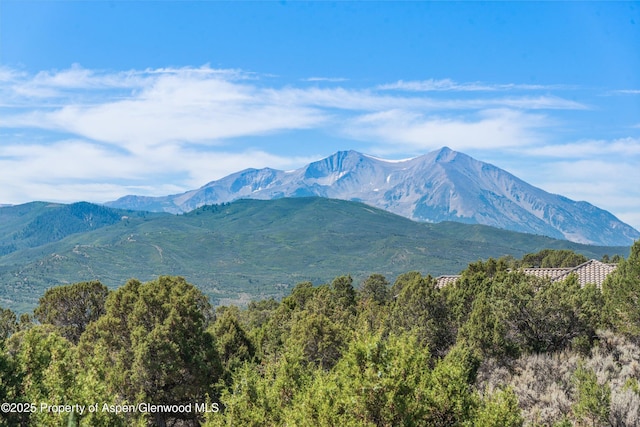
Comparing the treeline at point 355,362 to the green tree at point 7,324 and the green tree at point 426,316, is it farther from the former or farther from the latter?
the green tree at point 7,324

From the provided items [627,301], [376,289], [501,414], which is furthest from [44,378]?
[376,289]

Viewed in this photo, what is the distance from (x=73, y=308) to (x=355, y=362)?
1063 inches

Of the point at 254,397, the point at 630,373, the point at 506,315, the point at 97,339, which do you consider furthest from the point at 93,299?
the point at 630,373

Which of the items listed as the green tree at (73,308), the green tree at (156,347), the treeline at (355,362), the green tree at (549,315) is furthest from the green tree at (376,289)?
the green tree at (549,315)

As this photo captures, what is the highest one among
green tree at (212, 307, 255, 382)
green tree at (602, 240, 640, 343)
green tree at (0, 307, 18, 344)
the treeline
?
green tree at (602, 240, 640, 343)

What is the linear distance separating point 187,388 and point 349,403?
12.3m

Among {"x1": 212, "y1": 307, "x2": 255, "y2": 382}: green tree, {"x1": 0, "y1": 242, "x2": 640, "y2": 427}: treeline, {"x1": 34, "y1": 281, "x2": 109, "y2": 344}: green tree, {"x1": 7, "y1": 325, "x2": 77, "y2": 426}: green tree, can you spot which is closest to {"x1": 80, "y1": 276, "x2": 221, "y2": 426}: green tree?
{"x1": 0, "y1": 242, "x2": 640, "y2": 427}: treeline

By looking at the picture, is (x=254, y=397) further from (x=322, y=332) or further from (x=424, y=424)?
(x=322, y=332)

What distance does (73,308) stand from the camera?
104 feet

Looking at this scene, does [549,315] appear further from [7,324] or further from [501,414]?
[7,324]

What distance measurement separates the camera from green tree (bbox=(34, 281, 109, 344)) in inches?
1241

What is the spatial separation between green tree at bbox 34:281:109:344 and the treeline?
0.26 ft

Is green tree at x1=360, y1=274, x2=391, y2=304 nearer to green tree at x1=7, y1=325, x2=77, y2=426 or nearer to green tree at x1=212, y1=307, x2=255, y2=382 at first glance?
green tree at x1=212, y1=307, x2=255, y2=382

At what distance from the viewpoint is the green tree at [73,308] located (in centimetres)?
3152
